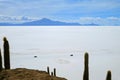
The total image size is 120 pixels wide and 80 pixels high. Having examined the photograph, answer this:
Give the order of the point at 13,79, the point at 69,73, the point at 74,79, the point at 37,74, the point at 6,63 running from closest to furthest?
the point at 13,79
the point at 37,74
the point at 6,63
the point at 74,79
the point at 69,73

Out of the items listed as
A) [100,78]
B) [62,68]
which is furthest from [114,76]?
[62,68]

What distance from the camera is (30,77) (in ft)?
43.3

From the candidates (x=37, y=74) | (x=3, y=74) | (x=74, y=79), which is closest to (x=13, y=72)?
(x=3, y=74)

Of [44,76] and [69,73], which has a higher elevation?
[44,76]

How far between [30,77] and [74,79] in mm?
21796

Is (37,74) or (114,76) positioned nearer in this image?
(37,74)

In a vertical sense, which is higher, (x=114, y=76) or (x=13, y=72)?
(x=13, y=72)

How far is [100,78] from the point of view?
34469 millimetres

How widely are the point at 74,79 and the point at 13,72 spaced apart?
830 inches

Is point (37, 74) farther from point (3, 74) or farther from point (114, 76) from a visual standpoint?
point (114, 76)

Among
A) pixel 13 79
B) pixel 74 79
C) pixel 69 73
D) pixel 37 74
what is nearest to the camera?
pixel 13 79

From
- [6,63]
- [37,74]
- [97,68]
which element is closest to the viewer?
[37,74]

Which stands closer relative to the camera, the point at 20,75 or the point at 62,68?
the point at 20,75

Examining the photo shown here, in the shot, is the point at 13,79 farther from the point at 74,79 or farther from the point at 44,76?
the point at 74,79
